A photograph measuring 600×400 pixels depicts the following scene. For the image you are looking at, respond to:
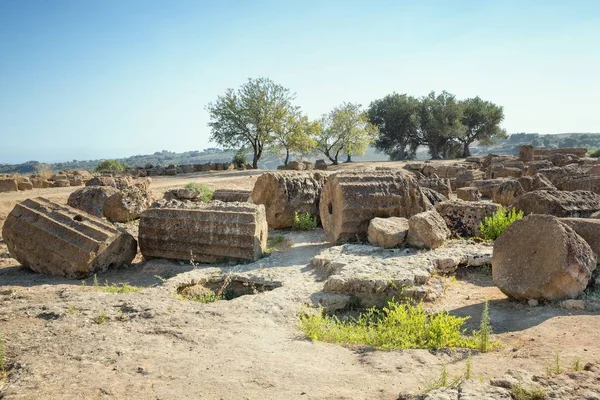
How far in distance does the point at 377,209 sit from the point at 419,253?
1.42 m

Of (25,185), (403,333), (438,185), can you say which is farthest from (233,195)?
(25,185)

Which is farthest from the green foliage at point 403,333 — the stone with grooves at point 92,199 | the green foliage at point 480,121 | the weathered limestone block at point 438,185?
the green foliage at point 480,121

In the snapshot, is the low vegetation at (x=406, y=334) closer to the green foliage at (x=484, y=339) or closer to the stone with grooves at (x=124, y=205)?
the green foliage at (x=484, y=339)

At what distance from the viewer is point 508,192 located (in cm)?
1152

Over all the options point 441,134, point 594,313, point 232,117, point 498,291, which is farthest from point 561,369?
point 441,134

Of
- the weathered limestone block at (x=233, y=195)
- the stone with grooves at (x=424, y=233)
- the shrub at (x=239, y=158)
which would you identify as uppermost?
the shrub at (x=239, y=158)

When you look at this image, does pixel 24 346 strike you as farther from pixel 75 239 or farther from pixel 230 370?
pixel 75 239

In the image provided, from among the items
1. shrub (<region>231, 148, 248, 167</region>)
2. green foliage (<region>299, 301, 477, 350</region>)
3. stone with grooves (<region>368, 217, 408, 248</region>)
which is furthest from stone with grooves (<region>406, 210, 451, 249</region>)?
shrub (<region>231, 148, 248, 167</region>)

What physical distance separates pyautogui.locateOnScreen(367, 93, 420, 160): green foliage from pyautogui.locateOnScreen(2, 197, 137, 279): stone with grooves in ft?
126

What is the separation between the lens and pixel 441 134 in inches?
1630

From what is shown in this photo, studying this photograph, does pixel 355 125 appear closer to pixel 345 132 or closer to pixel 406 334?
pixel 345 132

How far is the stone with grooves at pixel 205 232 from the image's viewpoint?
23.5ft

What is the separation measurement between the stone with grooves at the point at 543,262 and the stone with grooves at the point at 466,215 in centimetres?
248

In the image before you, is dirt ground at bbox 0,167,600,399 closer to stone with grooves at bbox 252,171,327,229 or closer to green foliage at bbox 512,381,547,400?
green foliage at bbox 512,381,547,400
